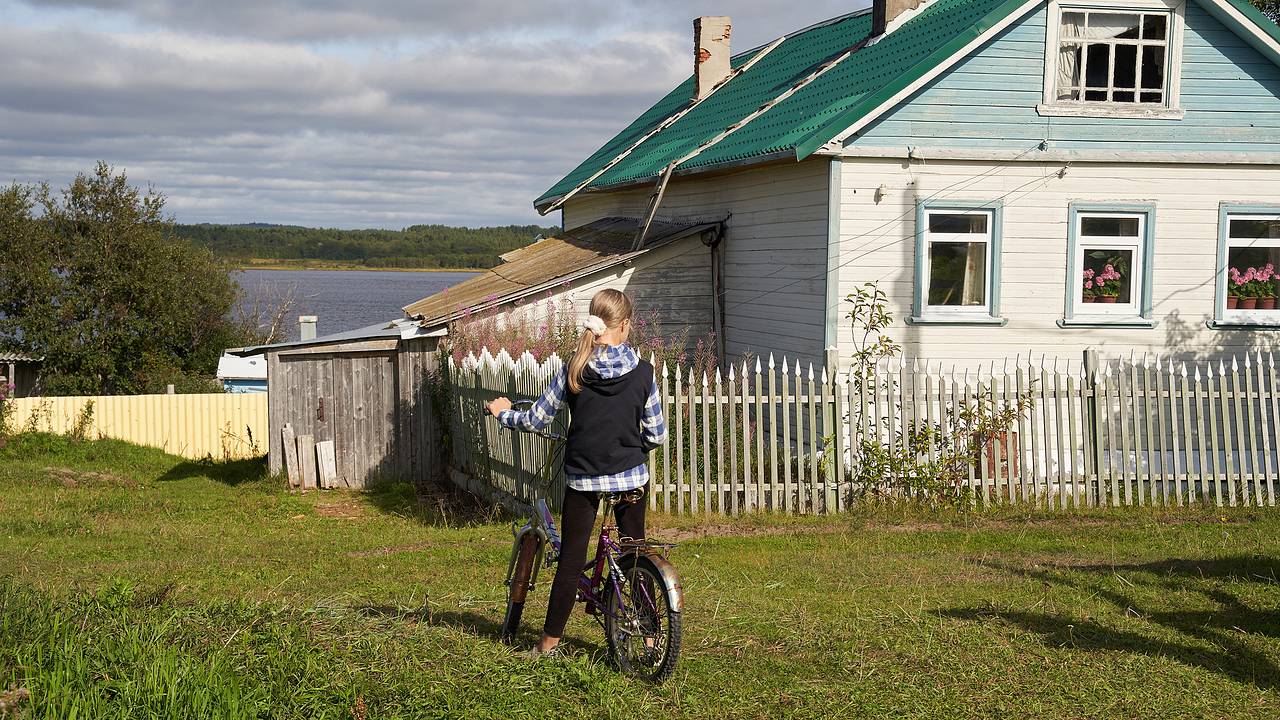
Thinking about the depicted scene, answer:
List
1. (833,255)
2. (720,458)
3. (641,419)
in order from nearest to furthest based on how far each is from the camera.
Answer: (641,419) → (720,458) → (833,255)

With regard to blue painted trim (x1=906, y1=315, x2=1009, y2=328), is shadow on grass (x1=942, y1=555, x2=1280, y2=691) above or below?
below

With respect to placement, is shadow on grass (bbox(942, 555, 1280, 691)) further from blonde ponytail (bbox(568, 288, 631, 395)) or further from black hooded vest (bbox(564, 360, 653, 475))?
blonde ponytail (bbox(568, 288, 631, 395))

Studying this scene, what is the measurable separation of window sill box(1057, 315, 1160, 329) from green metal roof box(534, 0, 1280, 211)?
3.38 m

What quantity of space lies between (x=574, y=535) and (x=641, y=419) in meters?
0.64

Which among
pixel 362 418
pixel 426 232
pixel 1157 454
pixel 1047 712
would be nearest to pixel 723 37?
pixel 362 418

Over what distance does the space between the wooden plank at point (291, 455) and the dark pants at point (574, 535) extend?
1202 centimetres

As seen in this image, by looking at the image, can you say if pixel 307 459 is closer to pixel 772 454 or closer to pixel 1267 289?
pixel 772 454

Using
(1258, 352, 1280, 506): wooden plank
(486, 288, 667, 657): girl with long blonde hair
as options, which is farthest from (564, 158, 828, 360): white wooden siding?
(486, 288, 667, 657): girl with long blonde hair

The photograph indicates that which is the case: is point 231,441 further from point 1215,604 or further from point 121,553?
point 1215,604

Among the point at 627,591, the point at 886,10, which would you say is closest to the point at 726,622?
the point at 627,591

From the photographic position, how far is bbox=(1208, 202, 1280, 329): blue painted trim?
14477mm

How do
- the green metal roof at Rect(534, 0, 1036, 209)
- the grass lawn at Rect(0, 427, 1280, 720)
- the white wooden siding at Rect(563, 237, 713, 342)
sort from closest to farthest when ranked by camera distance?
the grass lawn at Rect(0, 427, 1280, 720) → the green metal roof at Rect(534, 0, 1036, 209) → the white wooden siding at Rect(563, 237, 713, 342)

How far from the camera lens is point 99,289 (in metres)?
35.5

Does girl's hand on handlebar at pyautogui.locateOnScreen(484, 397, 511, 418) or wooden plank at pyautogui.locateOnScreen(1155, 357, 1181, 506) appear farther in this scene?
wooden plank at pyautogui.locateOnScreen(1155, 357, 1181, 506)
